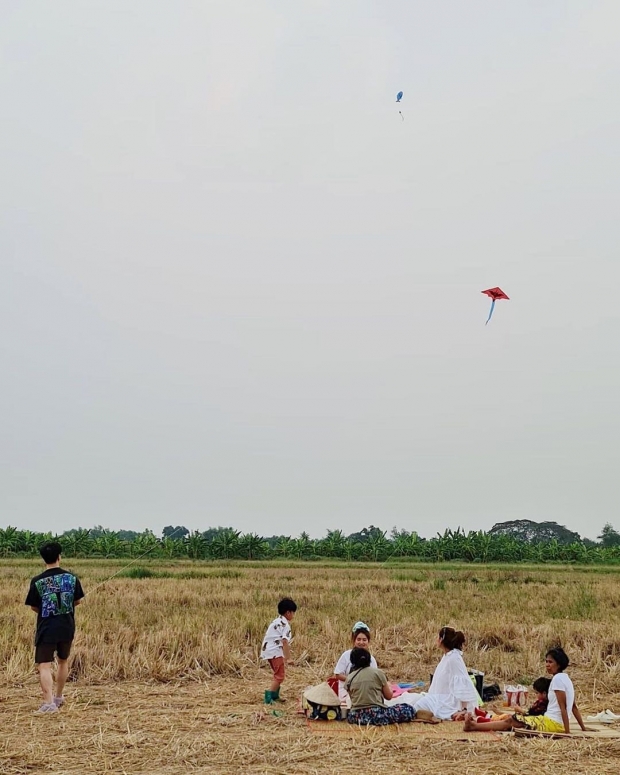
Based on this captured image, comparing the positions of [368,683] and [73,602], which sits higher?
[73,602]

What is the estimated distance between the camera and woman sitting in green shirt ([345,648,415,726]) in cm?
710

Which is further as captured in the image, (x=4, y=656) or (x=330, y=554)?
(x=330, y=554)

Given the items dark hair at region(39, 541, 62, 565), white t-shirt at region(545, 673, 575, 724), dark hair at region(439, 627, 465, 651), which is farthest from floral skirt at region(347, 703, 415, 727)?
dark hair at region(39, 541, 62, 565)

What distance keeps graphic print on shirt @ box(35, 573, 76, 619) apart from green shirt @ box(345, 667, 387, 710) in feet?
9.56

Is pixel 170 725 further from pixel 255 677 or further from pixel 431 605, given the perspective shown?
pixel 431 605

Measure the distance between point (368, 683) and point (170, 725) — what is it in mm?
1874

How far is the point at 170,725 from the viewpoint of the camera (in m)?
6.73

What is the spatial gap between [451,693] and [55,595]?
158 inches

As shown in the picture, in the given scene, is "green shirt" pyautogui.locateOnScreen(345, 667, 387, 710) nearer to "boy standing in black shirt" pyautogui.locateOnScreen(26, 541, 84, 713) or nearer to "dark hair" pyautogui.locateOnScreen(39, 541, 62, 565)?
"boy standing in black shirt" pyautogui.locateOnScreen(26, 541, 84, 713)

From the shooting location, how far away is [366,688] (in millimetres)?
7180

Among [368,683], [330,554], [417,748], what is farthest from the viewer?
[330,554]

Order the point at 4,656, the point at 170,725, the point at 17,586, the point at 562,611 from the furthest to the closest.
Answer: the point at 17,586, the point at 562,611, the point at 4,656, the point at 170,725

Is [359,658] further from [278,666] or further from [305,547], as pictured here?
[305,547]

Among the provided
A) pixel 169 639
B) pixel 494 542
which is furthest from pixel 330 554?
pixel 169 639
